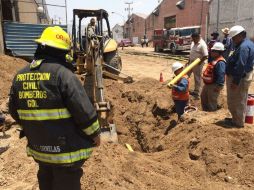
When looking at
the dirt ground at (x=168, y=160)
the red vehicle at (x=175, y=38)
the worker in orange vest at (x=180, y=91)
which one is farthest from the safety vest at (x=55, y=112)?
the red vehicle at (x=175, y=38)

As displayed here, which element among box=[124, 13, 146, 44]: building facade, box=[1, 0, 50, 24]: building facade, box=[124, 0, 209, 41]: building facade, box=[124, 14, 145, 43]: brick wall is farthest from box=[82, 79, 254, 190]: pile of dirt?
box=[124, 14, 145, 43]: brick wall

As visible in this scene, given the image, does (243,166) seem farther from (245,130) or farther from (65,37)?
(65,37)

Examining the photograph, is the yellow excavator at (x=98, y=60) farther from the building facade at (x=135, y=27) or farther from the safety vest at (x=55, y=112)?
the building facade at (x=135, y=27)

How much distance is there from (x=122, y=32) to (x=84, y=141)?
84.9 meters

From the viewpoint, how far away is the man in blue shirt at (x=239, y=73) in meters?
5.71

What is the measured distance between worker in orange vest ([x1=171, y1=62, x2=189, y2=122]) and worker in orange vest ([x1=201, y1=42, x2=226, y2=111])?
71 centimetres

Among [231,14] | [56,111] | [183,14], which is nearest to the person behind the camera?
[56,111]

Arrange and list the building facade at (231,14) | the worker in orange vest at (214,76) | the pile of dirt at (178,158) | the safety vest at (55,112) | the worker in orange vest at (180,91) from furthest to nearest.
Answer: the building facade at (231,14)
the worker in orange vest at (214,76)
the worker in orange vest at (180,91)
the pile of dirt at (178,158)
the safety vest at (55,112)

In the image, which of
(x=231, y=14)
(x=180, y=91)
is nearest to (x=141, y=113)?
(x=180, y=91)

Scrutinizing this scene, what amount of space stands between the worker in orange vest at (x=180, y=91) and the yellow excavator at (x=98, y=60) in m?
1.45

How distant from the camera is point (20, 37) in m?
14.0

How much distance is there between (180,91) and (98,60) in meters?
1.90

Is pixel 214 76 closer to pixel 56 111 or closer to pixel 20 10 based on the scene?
pixel 56 111

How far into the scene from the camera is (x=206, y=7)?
4112 cm
